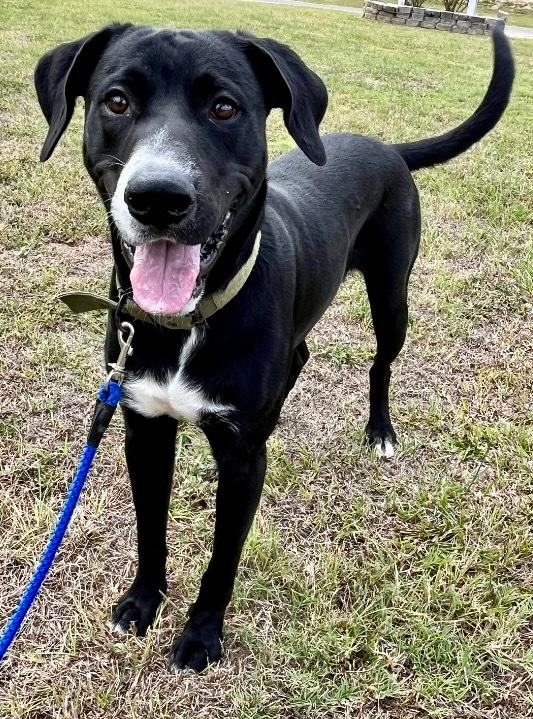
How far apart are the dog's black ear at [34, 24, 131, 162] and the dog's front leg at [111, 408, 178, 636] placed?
0.84 metres

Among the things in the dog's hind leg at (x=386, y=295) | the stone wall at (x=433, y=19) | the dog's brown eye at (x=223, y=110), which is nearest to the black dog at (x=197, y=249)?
the dog's brown eye at (x=223, y=110)

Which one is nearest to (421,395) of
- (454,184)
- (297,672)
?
(297,672)

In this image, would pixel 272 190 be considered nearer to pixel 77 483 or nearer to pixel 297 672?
pixel 77 483

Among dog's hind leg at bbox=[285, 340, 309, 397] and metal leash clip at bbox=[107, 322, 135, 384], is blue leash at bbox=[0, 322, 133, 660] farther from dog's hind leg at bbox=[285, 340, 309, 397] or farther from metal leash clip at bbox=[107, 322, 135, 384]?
dog's hind leg at bbox=[285, 340, 309, 397]

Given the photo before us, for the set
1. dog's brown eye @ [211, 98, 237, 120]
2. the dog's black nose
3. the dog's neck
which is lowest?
the dog's neck

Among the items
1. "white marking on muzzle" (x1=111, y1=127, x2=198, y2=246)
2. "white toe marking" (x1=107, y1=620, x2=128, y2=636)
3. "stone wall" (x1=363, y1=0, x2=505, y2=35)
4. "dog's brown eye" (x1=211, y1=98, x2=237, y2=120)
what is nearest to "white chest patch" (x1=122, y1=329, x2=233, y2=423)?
"white marking on muzzle" (x1=111, y1=127, x2=198, y2=246)

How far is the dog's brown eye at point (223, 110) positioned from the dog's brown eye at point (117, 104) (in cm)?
23

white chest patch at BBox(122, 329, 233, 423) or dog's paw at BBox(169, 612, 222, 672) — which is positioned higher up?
white chest patch at BBox(122, 329, 233, 423)

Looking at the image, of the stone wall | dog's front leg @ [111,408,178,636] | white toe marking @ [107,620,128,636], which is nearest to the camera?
dog's front leg @ [111,408,178,636]

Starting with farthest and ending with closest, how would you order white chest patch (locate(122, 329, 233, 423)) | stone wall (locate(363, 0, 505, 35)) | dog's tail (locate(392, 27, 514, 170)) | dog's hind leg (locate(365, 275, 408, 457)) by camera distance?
stone wall (locate(363, 0, 505, 35)), dog's hind leg (locate(365, 275, 408, 457)), dog's tail (locate(392, 27, 514, 170)), white chest patch (locate(122, 329, 233, 423))

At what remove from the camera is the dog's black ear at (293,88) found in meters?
1.95

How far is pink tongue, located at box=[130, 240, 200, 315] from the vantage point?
171 centimetres

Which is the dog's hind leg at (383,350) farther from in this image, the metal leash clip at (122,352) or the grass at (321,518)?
the metal leash clip at (122,352)

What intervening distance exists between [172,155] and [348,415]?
1.98 metres
